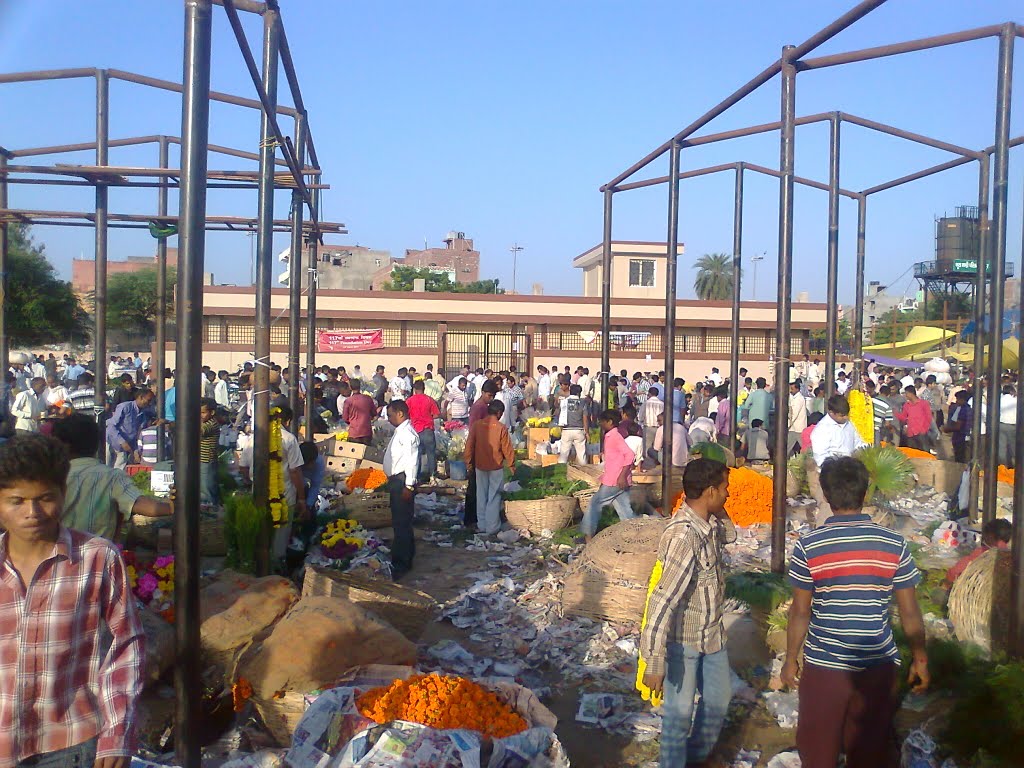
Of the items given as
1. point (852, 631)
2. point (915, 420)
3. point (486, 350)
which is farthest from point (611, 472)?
point (486, 350)

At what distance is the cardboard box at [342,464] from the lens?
43.9 ft

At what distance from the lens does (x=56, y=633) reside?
2.65 meters

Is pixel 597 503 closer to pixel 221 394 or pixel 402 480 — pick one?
pixel 402 480

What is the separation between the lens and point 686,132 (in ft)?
31.7

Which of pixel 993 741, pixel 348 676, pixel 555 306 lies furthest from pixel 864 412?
pixel 555 306

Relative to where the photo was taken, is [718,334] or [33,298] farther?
[718,334]

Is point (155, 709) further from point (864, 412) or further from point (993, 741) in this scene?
point (864, 412)

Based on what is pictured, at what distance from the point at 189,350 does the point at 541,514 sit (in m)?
6.93

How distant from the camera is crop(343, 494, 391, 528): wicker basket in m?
10.5

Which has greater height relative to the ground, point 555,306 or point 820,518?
point 555,306

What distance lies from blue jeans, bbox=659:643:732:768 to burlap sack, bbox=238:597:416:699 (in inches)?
61.4

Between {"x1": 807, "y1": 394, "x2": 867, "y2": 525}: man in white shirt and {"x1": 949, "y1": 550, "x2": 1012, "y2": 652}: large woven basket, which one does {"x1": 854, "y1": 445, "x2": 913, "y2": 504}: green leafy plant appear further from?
{"x1": 949, "y1": 550, "x2": 1012, "y2": 652}: large woven basket

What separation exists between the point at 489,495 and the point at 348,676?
5829mm

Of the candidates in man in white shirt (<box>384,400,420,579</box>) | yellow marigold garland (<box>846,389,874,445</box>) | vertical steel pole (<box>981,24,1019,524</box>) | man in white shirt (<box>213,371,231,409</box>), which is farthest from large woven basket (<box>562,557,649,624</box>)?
man in white shirt (<box>213,371,231,409</box>)
